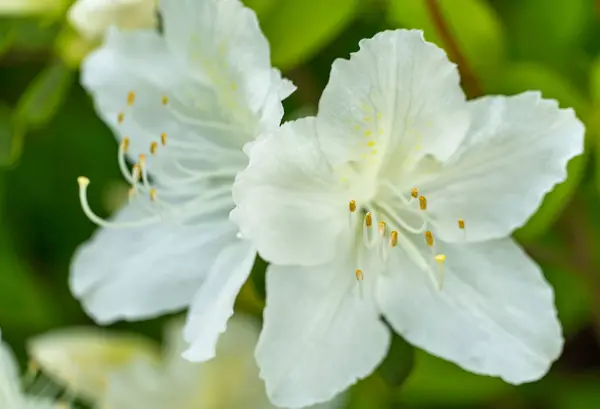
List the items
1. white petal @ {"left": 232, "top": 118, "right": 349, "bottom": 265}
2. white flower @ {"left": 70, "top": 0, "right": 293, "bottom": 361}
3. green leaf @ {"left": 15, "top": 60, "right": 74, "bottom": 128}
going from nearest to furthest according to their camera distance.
A: white petal @ {"left": 232, "top": 118, "right": 349, "bottom": 265} < white flower @ {"left": 70, "top": 0, "right": 293, "bottom": 361} < green leaf @ {"left": 15, "top": 60, "right": 74, "bottom": 128}

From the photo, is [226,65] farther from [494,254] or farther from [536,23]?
[536,23]

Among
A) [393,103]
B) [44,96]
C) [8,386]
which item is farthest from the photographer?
[44,96]

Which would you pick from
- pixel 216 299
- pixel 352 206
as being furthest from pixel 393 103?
pixel 216 299

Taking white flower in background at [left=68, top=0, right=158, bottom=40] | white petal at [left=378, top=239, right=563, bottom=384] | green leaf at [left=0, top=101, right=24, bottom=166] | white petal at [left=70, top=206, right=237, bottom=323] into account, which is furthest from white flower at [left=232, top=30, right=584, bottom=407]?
→ green leaf at [left=0, top=101, right=24, bottom=166]

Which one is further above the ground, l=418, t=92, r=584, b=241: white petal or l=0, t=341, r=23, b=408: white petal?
l=418, t=92, r=584, b=241: white petal

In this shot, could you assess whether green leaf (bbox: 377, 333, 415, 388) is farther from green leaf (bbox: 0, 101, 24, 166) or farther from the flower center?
green leaf (bbox: 0, 101, 24, 166)

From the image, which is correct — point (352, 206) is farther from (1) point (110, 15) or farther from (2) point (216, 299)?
(1) point (110, 15)
